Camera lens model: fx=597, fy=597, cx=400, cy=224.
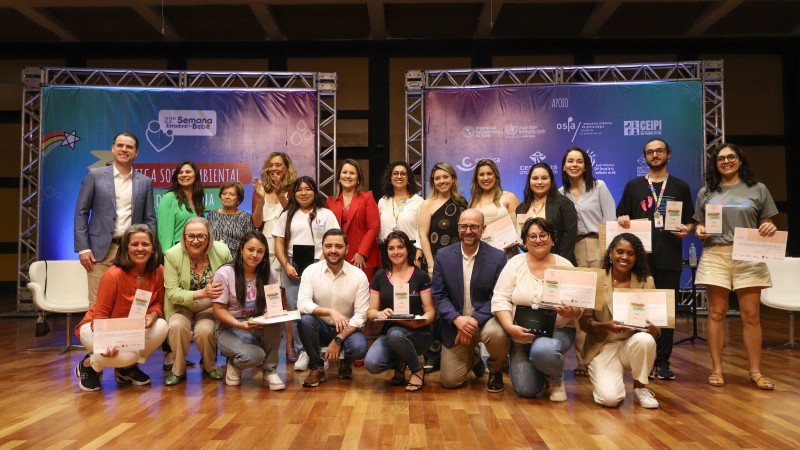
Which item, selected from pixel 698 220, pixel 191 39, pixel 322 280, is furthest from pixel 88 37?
pixel 698 220

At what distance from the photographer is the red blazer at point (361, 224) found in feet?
15.4

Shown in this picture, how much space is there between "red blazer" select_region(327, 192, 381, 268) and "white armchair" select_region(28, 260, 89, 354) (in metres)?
2.37

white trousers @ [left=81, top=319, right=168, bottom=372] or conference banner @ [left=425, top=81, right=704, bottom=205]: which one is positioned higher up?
conference banner @ [left=425, top=81, right=704, bottom=205]

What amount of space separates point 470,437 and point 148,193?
3.19 meters

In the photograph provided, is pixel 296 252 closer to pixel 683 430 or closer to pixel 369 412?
pixel 369 412

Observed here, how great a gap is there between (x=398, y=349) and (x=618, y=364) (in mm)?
1269

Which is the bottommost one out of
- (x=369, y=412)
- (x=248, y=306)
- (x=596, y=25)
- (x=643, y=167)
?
(x=369, y=412)

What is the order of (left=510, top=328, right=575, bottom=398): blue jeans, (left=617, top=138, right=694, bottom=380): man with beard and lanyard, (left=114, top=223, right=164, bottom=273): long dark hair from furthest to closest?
(left=617, top=138, right=694, bottom=380): man with beard and lanyard → (left=114, top=223, right=164, bottom=273): long dark hair → (left=510, top=328, right=575, bottom=398): blue jeans

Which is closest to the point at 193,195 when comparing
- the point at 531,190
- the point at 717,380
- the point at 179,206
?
the point at 179,206

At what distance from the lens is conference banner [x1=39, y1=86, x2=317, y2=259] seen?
734cm

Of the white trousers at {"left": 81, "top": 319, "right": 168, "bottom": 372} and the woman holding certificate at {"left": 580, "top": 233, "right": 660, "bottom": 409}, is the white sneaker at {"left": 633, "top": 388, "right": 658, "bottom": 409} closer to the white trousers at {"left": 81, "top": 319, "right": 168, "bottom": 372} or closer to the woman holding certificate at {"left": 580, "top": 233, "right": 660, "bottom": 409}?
the woman holding certificate at {"left": 580, "top": 233, "right": 660, "bottom": 409}

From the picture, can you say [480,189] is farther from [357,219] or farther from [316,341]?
[316,341]

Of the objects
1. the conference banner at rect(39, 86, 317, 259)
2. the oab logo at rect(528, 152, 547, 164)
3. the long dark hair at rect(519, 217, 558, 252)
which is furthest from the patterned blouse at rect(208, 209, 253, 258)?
the oab logo at rect(528, 152, 547, 164)

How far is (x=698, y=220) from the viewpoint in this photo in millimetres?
3945
